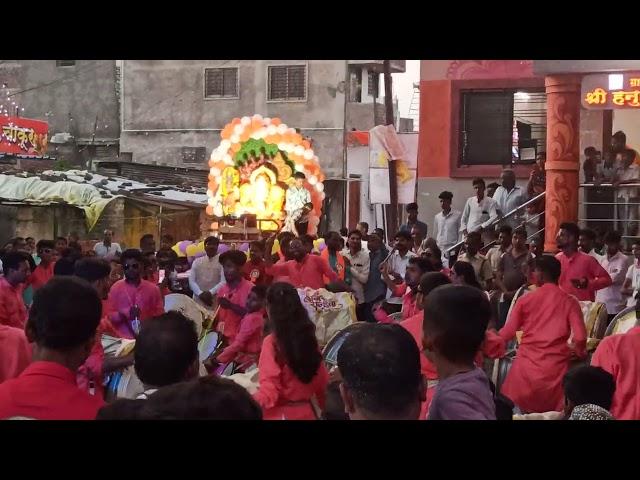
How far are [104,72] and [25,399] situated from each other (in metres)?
29.9

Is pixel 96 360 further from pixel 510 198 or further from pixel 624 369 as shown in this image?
pixel 510 198

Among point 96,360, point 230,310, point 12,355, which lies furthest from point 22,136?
point 12,355

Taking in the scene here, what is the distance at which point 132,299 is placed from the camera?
8.16 meters

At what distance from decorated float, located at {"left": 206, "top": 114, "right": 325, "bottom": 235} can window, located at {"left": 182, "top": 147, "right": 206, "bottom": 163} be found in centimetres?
1065

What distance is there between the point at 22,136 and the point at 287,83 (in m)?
7.83

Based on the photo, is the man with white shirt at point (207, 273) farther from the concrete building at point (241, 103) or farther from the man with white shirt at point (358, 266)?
the concrete building at point (241, 103)

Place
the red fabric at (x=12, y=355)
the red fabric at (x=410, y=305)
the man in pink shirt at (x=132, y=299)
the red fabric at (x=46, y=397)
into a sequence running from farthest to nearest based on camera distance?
the man in pink shirt at (x=132, y=299), the red fabric at (x=410, y=305), the red fabric at (x=12, y=355), the red fabric at (x=46, y=397)

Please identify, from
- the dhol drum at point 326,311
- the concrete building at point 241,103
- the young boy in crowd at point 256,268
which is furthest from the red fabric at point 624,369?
the concrete building at point 241,103

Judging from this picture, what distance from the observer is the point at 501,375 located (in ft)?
26.3

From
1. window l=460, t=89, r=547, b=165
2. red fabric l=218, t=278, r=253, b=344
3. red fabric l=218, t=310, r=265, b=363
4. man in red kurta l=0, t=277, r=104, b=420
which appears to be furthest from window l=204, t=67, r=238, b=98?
man in red kurta l=0, t=277, r=104, b=420

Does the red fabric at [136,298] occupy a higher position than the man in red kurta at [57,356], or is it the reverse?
the man in red kurta at [57,356]

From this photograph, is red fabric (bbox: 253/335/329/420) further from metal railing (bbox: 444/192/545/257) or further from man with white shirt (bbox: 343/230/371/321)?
metal railing (bbox: 444/192/545/257)

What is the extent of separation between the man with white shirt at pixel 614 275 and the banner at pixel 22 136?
1789 centimetres

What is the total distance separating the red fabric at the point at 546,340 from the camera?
7379 mm
